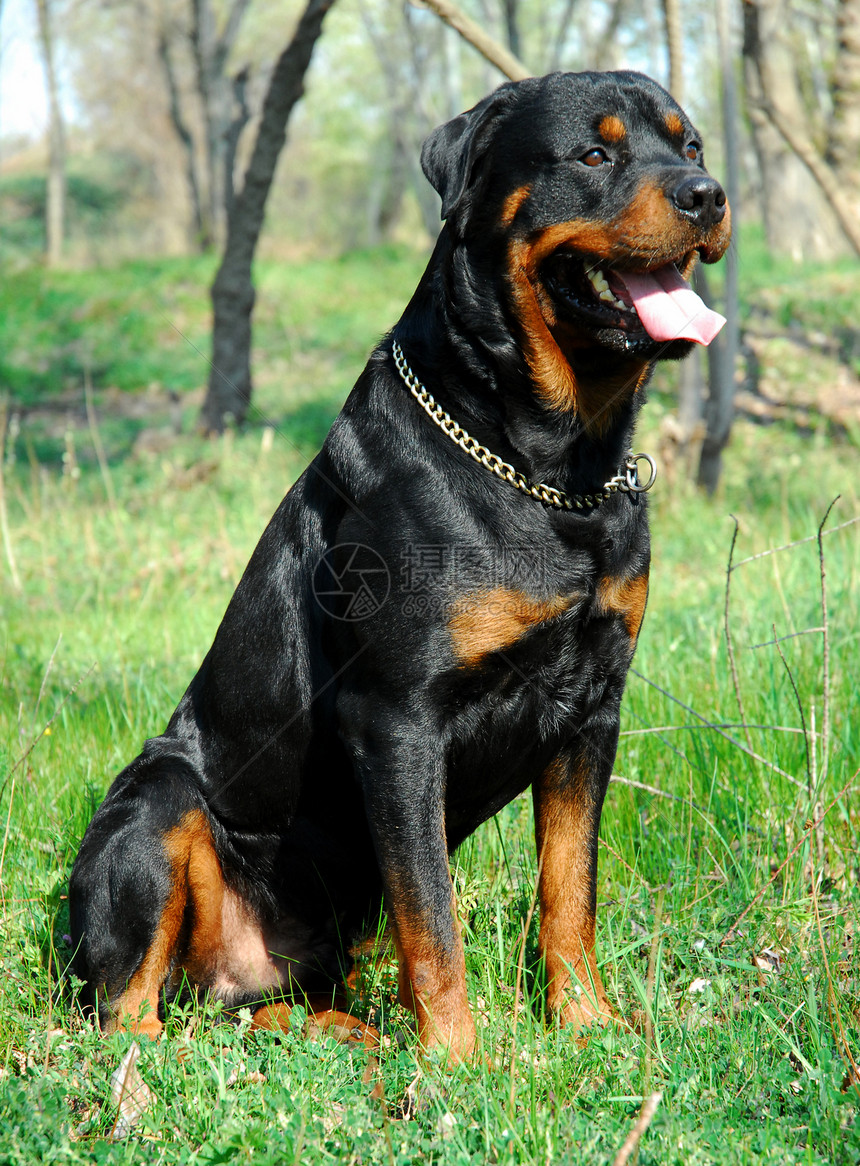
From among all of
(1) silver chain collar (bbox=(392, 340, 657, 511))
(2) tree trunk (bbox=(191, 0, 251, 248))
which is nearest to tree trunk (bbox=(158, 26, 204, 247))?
(2) tree trunk (bbox=(191, 0, 251, 248))

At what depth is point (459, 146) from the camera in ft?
8.06

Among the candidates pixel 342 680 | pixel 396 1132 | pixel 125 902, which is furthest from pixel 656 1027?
pixel 125 902

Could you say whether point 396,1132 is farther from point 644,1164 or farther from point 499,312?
point 499,312

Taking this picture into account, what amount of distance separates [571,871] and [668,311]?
4.68 feet

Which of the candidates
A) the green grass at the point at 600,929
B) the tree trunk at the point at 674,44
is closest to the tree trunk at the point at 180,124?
the tree trunk at the point at 674,44

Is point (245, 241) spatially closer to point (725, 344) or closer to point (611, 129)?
point (725, 344)

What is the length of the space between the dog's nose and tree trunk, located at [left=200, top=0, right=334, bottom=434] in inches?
249

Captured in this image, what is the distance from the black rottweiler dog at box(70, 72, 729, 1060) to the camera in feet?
7.32

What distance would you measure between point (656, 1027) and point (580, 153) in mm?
2083

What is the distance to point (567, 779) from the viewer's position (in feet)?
8.43

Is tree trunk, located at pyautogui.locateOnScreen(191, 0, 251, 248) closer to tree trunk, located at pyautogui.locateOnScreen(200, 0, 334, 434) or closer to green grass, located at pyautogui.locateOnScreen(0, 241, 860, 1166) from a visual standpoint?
tree trunk, located at pyautogui.locateOnScreen(200, 0, 334, 434)

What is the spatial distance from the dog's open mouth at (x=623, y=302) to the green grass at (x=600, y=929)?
110cm

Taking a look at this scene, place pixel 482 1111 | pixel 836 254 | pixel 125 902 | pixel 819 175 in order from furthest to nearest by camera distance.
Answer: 1. pixel 836 254
2. pixel 819 175
3. pixel 125 902
4. pixel 482 1111

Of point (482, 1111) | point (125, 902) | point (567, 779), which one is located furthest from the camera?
point (567, 779)
